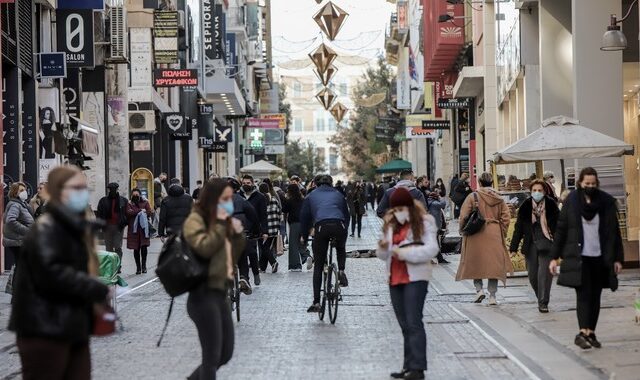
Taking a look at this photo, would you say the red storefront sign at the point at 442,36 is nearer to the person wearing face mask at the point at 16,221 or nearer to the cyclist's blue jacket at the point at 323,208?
the person wearing face mask at the point at 16,221

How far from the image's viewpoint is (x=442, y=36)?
46.1 m

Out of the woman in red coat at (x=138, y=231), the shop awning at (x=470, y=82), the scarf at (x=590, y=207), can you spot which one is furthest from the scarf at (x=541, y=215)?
the shop awning at (x=470, y=82)

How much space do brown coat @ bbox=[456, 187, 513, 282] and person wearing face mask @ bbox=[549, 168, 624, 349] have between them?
4950 mm

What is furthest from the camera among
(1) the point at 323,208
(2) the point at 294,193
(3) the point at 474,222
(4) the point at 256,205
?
(2) the point at 294,193

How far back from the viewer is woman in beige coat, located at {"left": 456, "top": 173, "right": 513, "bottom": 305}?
→ 17.5 metres

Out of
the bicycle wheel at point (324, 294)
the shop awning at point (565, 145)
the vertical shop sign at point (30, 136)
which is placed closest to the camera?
the bicycle wheel at point (324, 294)

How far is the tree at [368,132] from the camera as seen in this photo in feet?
332

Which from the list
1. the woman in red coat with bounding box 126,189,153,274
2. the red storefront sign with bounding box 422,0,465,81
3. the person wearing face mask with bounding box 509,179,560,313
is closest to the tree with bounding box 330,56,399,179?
the red storefront sign with bounding box 422,0,465,81

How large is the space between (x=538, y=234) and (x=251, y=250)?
18.4 feet

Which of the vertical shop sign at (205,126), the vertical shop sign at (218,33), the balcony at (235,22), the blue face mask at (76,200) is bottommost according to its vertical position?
the blue face mask at (76,200)

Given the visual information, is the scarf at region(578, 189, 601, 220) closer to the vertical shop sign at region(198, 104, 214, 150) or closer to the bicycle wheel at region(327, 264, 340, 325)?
the bicycle wheel at region(327, 264, 340, 325)

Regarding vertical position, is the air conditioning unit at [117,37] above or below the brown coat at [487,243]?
above

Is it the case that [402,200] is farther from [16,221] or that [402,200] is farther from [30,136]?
[30,136]

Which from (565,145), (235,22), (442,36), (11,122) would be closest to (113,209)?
(11,122)
